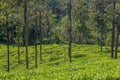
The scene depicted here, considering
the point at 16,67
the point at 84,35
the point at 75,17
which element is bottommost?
the point at 16,67

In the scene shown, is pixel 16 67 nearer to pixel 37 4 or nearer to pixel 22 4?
pixel 37 4

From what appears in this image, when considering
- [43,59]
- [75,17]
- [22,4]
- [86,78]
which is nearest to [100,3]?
[75,17]

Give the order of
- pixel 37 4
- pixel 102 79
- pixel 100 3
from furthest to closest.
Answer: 1. pixel 100 3
2. pixel 37 4
3. pixel 102 79

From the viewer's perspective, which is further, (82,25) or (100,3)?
(82,25)

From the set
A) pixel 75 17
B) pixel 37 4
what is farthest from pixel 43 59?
pixel 75 17

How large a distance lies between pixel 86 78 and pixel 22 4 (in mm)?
34305

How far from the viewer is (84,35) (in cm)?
11606

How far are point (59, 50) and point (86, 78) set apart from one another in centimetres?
7582

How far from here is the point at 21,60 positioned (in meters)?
83.0

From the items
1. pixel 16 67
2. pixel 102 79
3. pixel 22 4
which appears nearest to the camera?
pixel 102 79

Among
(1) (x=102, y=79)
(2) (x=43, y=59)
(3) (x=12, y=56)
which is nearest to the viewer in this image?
(1) (x=102, y=79)

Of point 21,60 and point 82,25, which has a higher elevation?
point 82,25

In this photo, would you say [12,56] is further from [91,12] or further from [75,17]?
[91,12]

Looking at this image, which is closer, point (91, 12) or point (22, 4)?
point (22, 4)
